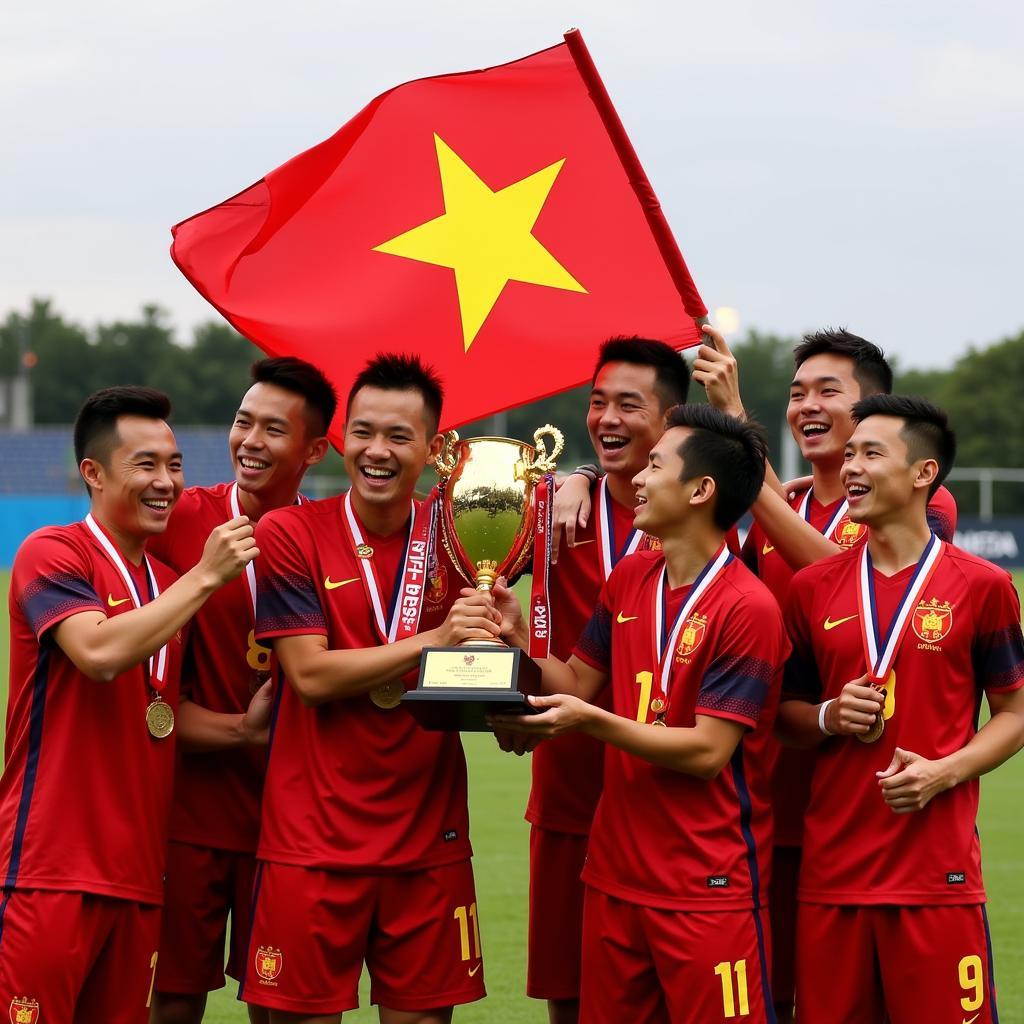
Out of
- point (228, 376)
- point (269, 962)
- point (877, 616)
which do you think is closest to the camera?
point (877, 616)

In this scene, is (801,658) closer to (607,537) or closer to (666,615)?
(666,615)

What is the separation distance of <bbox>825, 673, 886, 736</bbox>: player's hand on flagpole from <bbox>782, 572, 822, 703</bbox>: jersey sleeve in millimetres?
269

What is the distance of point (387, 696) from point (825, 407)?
1.65 metres

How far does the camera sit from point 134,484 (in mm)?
4539

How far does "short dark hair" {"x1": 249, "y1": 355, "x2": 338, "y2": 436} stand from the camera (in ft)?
16.7

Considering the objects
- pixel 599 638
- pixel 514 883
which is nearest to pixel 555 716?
pixel 599 638

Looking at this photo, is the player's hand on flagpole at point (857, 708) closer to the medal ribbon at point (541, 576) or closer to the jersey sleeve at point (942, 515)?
the jersey sleeve at point (942, 515)

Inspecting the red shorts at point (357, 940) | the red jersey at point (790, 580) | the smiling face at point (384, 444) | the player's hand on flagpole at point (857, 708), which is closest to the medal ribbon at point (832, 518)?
the red jersey at point (790, 580)

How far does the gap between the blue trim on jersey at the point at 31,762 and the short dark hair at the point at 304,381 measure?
121cm

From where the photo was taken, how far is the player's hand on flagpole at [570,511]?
16.4ft

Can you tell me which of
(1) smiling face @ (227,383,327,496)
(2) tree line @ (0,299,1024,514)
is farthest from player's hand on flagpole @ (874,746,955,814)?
(2) tree line @ (0,299,1024,514)

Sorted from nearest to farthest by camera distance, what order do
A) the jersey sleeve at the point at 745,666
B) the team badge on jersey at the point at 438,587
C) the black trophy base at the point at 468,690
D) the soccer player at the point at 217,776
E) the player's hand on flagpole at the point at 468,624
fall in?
the black trophy base at the point at 468,690
the jersey sleeve at the point at 745,666
the player's hand on flagpole at the point at 468,624
the team badge on jersey at the point at 438,587
the soccer player at the point at 217,776

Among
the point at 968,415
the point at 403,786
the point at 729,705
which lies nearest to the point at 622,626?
the point at 729,705

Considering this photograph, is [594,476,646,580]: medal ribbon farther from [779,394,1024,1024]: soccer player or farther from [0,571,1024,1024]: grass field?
[0,571,1024,1024]: grass field
